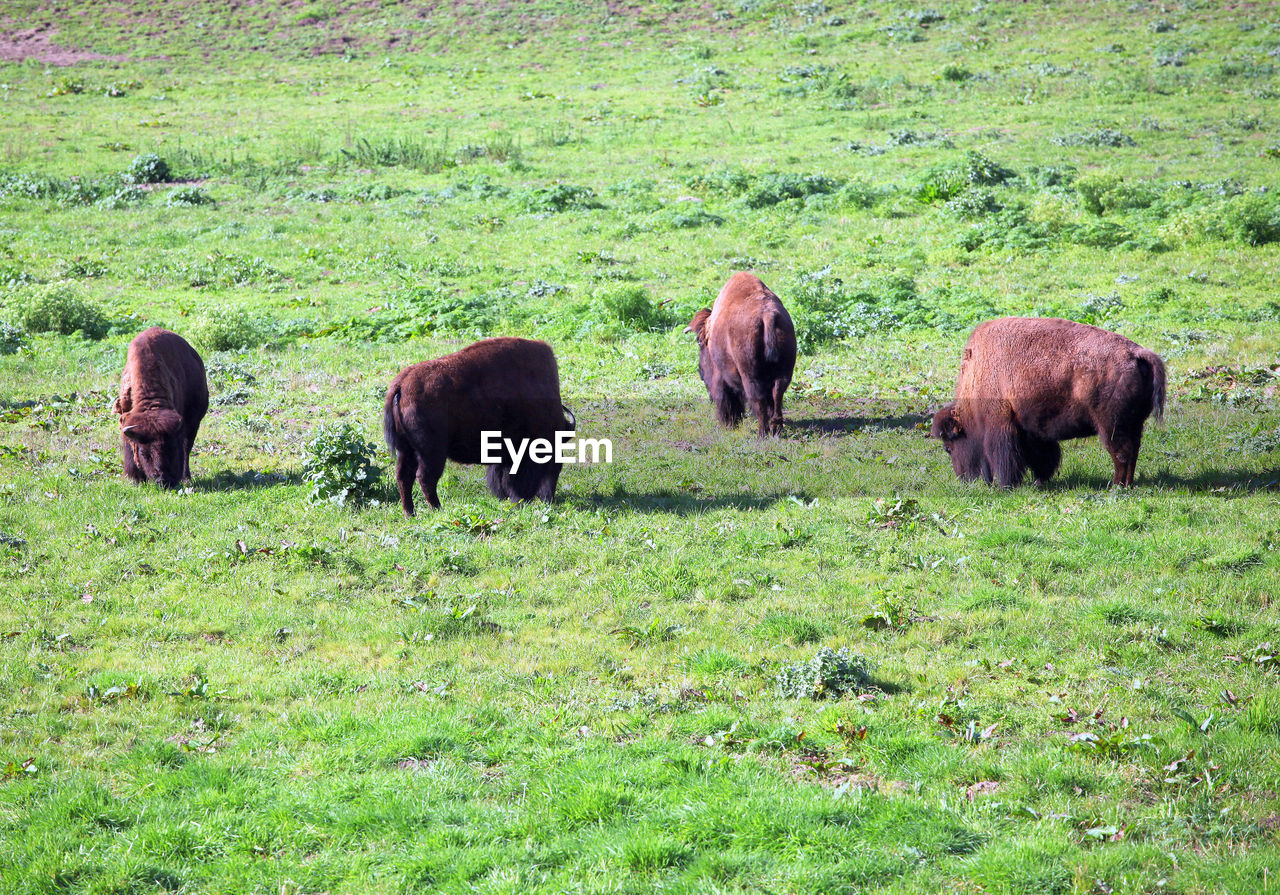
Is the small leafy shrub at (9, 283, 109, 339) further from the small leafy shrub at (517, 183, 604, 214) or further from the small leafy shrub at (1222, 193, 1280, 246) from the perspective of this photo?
the small leafy shrub at (1222, 193, 1280, 246)

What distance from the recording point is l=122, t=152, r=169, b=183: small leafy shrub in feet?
106

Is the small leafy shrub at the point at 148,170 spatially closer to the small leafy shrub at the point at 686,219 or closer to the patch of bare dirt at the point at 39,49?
the small leafy shrub at the point at 686,219

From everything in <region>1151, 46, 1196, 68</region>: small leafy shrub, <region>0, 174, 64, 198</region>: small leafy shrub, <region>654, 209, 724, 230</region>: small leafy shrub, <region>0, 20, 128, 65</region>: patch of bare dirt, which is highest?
<region>0, 20, 128, 65</region>: patch of bare dirt

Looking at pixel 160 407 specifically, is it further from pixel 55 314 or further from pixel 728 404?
pixel 55 314

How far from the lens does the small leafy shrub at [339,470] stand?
479 inches

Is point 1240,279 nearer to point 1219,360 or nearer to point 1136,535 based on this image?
point 1219,360

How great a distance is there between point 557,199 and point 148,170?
44.9ft

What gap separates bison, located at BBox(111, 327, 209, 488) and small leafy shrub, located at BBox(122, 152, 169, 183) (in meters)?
20.4

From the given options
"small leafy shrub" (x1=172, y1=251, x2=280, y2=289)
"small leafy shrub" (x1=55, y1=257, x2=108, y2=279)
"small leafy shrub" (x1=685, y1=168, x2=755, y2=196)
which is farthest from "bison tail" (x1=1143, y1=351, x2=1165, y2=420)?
"small leafy shrub" (x1=55, y1=257, x2=108, y2=279)

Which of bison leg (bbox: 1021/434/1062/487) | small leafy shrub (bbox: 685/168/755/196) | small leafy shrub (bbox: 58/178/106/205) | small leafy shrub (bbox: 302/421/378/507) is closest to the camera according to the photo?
small leafy shrub (bbox: 302/421/378/507)

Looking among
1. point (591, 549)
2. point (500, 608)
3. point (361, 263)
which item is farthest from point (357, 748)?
point (361, 263)

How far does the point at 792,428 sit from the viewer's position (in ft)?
51.1

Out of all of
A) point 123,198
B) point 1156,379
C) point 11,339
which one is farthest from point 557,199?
point 1156,379

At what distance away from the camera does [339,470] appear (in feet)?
40.1
